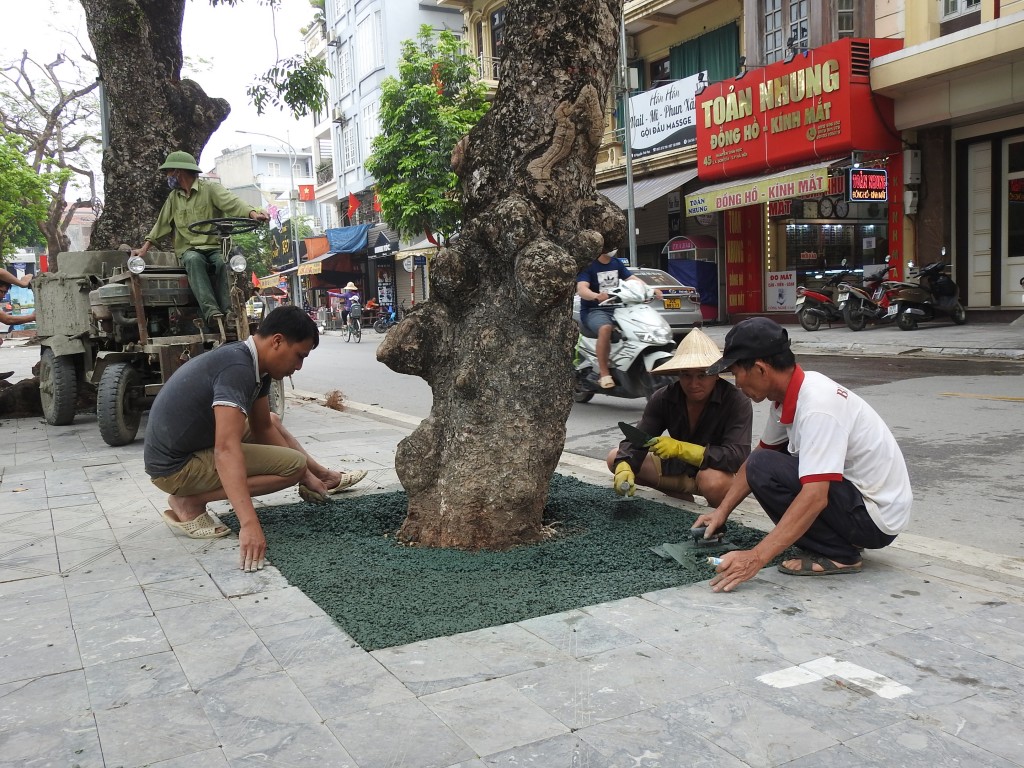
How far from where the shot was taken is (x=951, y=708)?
228cm

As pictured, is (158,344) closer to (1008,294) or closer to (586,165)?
(586,165)

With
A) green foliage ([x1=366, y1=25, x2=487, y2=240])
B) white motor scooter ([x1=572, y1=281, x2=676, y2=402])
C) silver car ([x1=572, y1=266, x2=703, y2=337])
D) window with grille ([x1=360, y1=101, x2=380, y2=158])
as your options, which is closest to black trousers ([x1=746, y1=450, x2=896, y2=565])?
white motor scooter ([x1=572, y1=281, x2=676, y2=402])

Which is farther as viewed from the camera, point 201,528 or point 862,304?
point 862,304

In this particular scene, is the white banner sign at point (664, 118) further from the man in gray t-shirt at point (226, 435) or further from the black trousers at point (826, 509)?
the black trousers at point (826, 509)

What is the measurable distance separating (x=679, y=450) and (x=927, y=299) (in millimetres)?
11961

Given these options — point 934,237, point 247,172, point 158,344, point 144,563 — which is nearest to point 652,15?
point 934,237

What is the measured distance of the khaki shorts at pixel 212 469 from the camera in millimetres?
4168

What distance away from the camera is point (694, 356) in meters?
4.11

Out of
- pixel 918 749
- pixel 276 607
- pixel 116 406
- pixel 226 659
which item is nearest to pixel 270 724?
pixel 226 659

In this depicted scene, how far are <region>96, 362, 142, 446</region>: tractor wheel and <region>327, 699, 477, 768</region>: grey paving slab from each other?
5671mm

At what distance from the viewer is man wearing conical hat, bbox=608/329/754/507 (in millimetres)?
4172

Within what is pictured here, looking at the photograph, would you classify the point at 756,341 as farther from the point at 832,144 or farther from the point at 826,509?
the point at 832,144

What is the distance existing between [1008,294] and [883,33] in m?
5.15

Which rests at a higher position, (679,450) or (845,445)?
(845,445)
